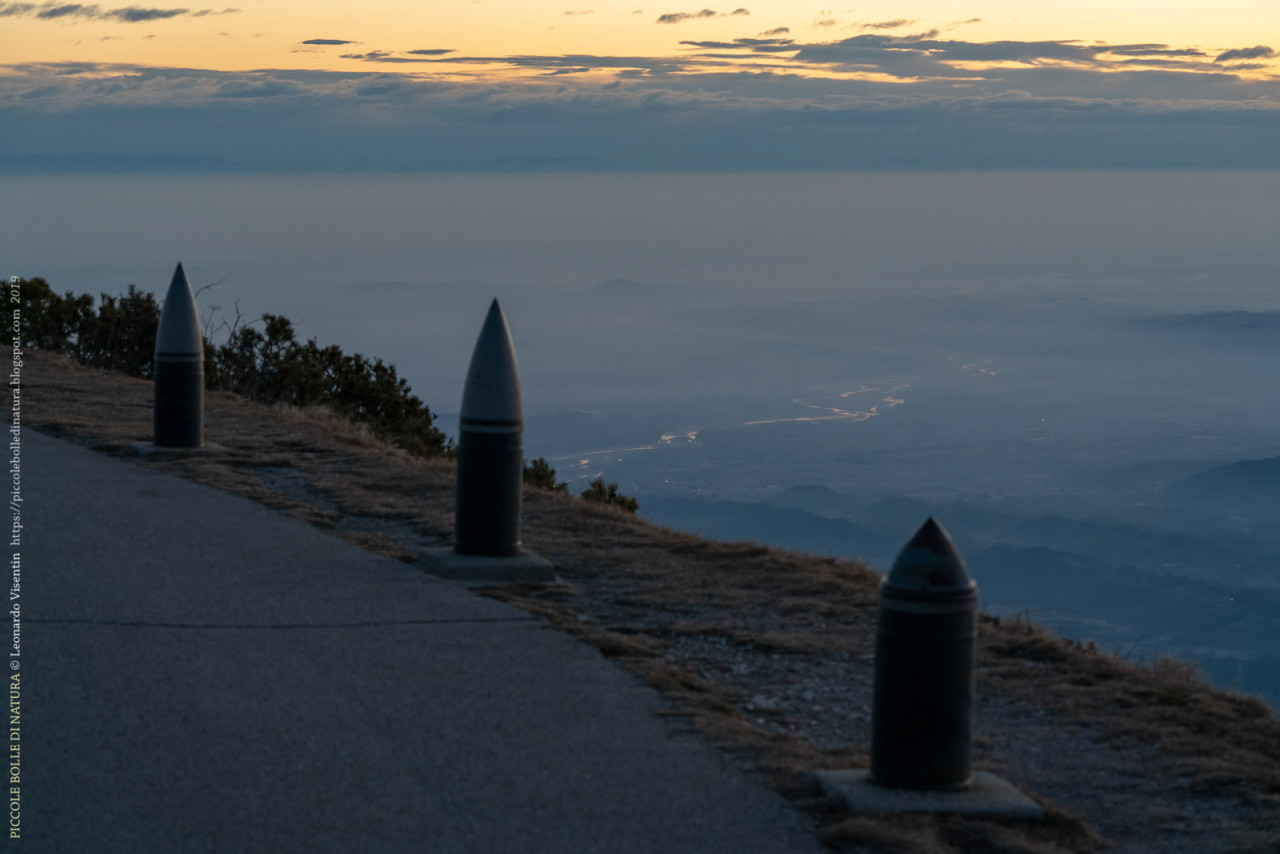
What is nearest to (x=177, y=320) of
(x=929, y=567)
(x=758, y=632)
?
(x=758, y=632)

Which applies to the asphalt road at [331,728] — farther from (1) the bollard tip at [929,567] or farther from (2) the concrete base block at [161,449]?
(2) the concrete base block at [161,449]

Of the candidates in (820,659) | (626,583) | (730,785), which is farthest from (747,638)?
(730,785)

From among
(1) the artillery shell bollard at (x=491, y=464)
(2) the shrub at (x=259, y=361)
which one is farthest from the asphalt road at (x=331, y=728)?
(2) the shrub at (x=259, y=361)

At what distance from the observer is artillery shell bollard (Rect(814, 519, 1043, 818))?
3943mm

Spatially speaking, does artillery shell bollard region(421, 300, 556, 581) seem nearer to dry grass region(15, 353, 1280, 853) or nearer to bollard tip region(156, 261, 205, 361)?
dry grass region(15, 353, 1280, 853)

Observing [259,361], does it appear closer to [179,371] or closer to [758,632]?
[179,371]

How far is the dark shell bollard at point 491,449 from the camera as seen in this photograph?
265 inches

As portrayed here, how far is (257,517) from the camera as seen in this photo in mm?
7844

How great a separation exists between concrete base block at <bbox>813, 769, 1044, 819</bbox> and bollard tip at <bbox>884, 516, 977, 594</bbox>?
590mm

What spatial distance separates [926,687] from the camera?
3.98 m

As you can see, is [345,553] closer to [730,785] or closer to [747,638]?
[747,638]

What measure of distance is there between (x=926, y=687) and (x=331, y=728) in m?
1.86

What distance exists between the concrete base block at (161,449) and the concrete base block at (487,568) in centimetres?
374

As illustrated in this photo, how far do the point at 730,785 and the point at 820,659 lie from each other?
1.56 meters
